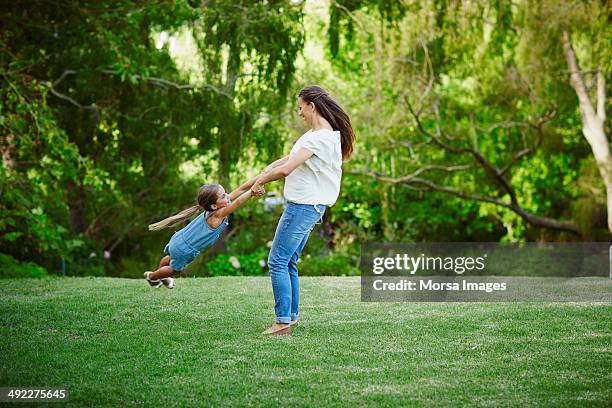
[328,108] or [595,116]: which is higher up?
[595,116]

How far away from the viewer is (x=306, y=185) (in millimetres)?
5922

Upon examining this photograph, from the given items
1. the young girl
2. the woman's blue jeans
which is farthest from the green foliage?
the woman's blue jeans

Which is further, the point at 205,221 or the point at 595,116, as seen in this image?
the point at 595,116

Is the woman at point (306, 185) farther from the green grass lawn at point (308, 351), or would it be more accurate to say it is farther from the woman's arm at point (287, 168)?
the green grass lawn at point (308, 351)

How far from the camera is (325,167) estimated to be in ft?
19.5

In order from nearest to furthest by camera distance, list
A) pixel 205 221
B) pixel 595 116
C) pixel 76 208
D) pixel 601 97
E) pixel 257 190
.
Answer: pixel 257 190
pixel 205 221
pixel 76 208
pixel 595 116
pixel 601 97

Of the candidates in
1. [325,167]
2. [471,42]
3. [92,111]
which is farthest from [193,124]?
[325,167]

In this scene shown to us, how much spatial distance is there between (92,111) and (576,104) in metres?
8.74

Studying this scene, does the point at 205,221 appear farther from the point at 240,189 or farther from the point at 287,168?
the point at 287,168

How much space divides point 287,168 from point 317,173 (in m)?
0.30

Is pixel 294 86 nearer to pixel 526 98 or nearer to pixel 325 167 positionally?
pixel 526 98

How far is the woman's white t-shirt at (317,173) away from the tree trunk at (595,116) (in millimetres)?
10138

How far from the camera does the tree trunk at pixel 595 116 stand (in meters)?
15.1

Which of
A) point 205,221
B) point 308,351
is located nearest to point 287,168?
point 205,221
